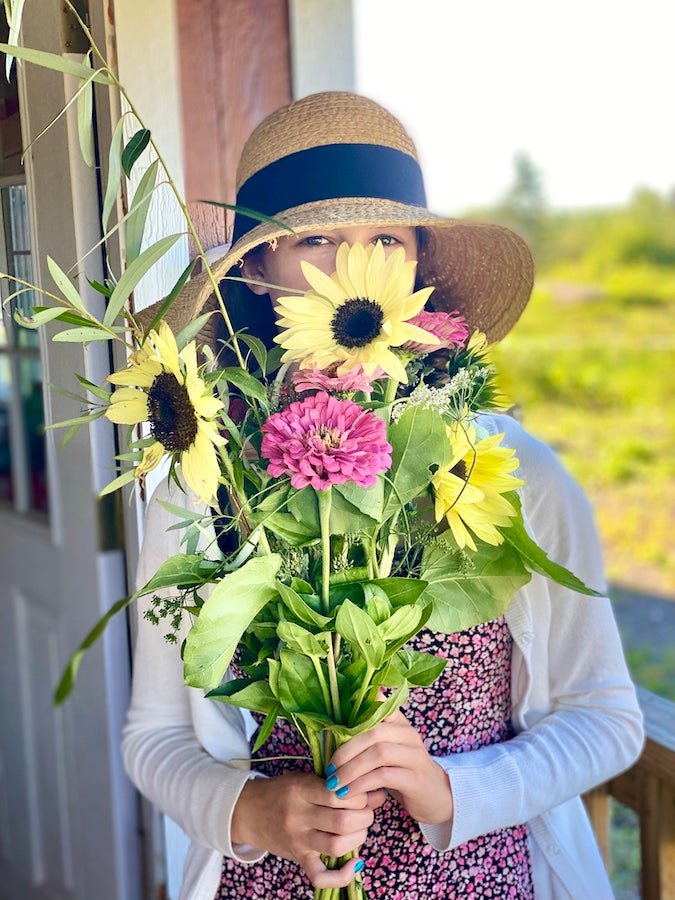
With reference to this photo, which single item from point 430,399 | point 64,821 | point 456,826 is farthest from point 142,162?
point 64,821

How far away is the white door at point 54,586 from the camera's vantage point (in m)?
0.89

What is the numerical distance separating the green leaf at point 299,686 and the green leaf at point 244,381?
0.64ft

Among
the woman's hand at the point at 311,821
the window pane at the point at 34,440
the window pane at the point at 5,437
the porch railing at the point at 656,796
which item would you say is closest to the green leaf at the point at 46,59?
the woman's hand at the point at 311,821

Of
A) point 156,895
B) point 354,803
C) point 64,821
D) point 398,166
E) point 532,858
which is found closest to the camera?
point 354,803

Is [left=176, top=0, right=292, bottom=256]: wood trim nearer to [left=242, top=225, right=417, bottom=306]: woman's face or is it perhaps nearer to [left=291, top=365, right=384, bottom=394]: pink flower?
[left=242, top=225, right=417, bottom=306]: woman's face

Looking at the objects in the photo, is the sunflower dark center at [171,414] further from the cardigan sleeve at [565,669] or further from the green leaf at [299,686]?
the cardigan sleeve at [565,669]

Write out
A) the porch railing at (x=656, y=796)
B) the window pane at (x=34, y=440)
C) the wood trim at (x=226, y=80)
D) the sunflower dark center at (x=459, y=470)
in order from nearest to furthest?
the sunflower dark center at (x=459, y=470) < the porch railing at (x=656, y=796) < the wood trim at (x=226, y=80) < the window pane at (x=34, y=440)

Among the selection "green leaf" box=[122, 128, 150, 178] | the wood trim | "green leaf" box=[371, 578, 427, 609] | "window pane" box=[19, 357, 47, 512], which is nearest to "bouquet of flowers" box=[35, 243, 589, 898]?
"green leaf" box=[371, 578, 427, 609]

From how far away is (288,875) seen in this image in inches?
35.1

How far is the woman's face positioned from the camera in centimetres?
77

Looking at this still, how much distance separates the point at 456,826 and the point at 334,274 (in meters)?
0.54

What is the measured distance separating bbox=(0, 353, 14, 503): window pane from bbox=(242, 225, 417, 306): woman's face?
1.38 meters

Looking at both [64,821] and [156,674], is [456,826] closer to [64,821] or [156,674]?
[156,674]

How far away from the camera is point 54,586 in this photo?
1.71m
